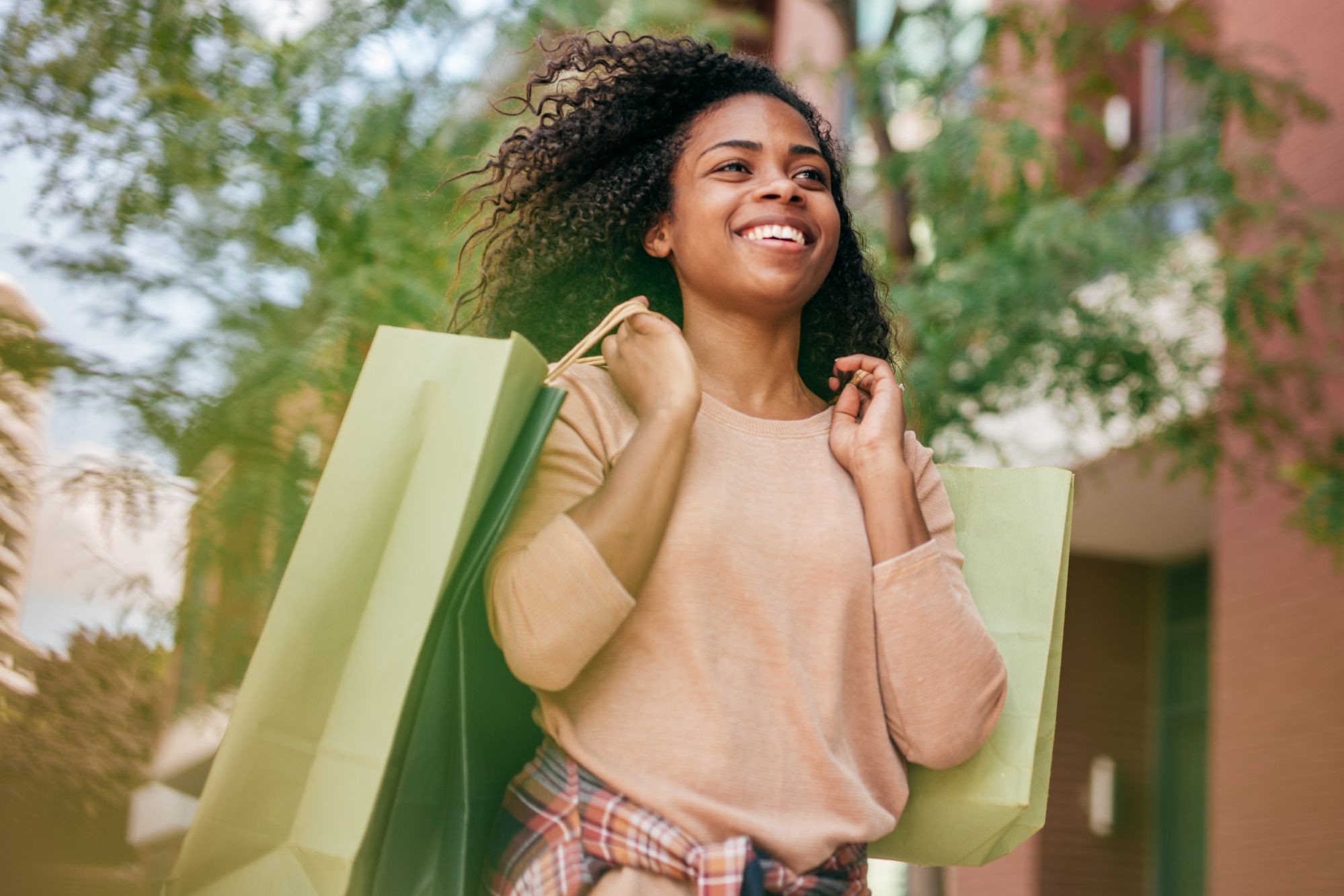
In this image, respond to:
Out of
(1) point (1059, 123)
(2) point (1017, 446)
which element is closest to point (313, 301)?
(2) point (1017, 446)

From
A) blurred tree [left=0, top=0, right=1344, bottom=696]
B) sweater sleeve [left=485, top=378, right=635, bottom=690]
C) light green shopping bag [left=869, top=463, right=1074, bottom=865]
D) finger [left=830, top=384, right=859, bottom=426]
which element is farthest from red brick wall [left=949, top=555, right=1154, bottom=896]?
sweater sleeve [left=485, top=378, right=635, bottom=690]

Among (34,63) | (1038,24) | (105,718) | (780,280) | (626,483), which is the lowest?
(105,718)

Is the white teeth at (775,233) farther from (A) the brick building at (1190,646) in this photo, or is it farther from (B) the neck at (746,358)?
(A) the brick building at (1190,646)

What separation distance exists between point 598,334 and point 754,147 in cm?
39

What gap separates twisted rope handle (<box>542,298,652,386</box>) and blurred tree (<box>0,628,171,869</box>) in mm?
871

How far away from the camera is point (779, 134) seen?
216 centimetres

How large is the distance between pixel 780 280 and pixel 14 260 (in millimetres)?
2285

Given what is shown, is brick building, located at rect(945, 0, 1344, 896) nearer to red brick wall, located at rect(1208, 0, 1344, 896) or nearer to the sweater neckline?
red brick wall, located at rect(1208, 0, 1344, 896)

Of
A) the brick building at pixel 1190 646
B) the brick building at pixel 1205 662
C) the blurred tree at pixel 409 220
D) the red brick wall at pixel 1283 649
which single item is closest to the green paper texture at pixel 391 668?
the blurred tree at pixel 409 220

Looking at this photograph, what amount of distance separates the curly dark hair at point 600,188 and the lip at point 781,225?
21 centimetres

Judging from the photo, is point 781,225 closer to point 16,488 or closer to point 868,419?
point 868,419

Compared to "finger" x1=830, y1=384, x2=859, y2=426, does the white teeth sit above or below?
above

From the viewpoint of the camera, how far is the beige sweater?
5.72 feet

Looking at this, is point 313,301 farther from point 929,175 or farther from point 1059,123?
point 1059,123
